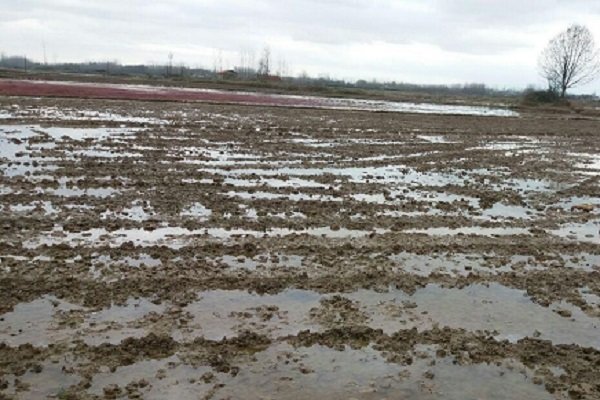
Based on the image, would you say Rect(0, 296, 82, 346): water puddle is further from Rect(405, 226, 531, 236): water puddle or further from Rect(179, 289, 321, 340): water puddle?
Rect(405, 226, 531, 236): water puddle

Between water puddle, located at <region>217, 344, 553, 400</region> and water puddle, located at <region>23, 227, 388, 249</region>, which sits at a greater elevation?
water puddle, located at <region>23, 227, 388, 249</region>

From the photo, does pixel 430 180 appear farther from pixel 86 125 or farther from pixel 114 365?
pixel 86 125

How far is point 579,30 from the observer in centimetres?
8062

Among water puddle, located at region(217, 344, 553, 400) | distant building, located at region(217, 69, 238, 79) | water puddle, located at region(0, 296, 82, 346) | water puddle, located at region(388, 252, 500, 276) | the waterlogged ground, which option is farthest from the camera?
distant building, located at region(217, 69, 238, 79)

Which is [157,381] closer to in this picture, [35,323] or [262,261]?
[35,323]

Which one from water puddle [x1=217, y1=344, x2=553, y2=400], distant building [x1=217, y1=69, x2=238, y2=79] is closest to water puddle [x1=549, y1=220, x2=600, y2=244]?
water puddle [x1=217, y1=344, x2=553, y2=400]

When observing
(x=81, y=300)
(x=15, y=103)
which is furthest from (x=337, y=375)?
(x=15, y=103)

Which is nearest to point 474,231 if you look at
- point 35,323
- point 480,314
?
point 480,314

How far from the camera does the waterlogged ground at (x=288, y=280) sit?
4.91m

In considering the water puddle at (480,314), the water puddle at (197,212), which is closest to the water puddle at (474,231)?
the water puddle at (480,314)

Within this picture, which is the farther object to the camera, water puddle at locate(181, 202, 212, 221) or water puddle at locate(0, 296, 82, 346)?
water puddle at locate(181, 202, 212, 221)

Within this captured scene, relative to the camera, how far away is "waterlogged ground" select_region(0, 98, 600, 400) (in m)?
4.91

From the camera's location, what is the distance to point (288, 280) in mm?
7051

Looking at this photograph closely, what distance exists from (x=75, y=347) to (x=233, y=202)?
5799 mm
